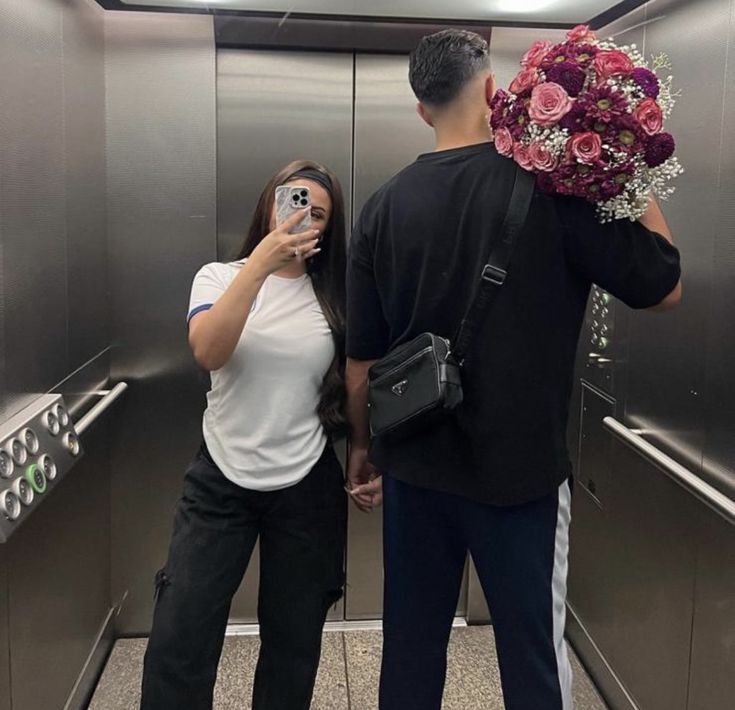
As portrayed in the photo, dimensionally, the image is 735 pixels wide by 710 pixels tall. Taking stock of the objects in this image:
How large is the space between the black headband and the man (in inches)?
10.1

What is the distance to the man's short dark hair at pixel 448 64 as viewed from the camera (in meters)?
1.49

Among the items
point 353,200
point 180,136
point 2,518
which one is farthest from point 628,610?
point 180,136

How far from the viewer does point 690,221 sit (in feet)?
6.33

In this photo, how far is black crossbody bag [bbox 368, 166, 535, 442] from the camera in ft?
4.48

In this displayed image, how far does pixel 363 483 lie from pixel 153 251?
45.3 inches

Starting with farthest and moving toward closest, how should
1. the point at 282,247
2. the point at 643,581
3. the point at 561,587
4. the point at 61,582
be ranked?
the point at 643,581, the point at 61,582, the point at 282,247, the point at 561,587

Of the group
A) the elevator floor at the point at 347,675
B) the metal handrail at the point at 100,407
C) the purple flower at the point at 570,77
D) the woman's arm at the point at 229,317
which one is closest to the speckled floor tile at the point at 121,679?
the elevator floor at the point at 347,675

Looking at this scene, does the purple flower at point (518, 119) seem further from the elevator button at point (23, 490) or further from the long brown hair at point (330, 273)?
the elevator button at point (23, 490)

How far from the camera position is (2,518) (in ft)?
4.86

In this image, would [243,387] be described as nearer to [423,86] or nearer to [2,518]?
[2,518]

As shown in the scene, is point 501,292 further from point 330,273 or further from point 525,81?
point 330,273

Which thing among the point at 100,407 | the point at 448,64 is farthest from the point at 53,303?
the point at 448,64

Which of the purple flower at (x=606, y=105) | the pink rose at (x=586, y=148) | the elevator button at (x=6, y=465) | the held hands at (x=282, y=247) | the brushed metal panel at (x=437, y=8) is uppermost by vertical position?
the brushed metal panel at (x=437, y=8)

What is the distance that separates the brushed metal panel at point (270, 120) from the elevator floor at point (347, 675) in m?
1.39
